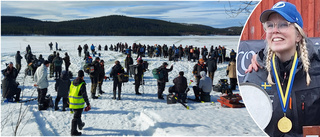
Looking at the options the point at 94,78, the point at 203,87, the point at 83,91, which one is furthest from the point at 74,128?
the point at 203,87

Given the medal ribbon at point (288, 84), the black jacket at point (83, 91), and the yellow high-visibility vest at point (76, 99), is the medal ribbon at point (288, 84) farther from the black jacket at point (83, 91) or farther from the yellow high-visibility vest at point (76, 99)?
the yellow high-visibility vest at point (76, 99)

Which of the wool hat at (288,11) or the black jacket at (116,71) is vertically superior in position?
the wool hat at (288,11)

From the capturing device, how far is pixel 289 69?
1.28 metres

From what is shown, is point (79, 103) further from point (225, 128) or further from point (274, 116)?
point (274, 116)

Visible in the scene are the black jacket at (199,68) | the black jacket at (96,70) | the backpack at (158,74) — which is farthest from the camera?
the black jacket at (199,68)

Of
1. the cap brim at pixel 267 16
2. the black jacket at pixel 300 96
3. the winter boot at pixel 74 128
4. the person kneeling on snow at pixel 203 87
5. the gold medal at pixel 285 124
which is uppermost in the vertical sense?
the cap brim at pixel 267 16

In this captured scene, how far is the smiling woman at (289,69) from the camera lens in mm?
1258

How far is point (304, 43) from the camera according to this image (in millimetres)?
1254

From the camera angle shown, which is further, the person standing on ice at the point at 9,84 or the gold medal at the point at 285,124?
the person standing on ice at the point at 9,84

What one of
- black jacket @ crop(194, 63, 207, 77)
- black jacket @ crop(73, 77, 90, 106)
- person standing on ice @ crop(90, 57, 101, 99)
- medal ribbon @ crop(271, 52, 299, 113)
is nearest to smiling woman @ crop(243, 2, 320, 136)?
medal ribbon @ crop(271, 52, 299, 113)

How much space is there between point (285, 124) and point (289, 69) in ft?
0.78

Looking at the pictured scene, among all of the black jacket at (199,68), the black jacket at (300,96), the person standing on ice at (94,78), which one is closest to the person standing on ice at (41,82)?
the person standing on ice at (94,78)

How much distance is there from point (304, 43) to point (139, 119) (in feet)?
20.9

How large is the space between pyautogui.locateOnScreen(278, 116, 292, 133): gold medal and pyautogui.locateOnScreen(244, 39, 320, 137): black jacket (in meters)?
0.01
